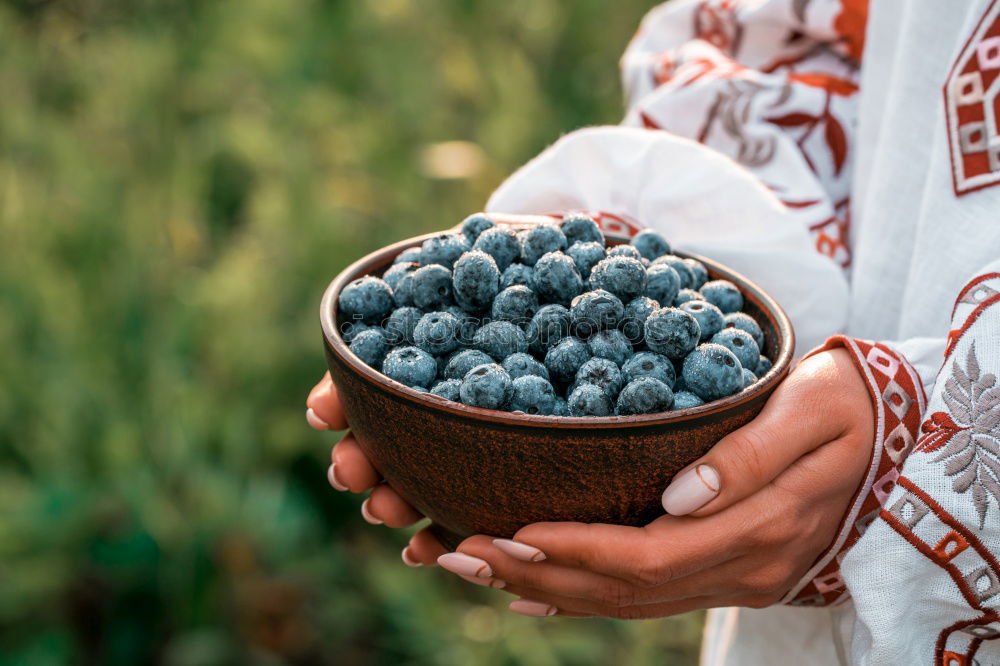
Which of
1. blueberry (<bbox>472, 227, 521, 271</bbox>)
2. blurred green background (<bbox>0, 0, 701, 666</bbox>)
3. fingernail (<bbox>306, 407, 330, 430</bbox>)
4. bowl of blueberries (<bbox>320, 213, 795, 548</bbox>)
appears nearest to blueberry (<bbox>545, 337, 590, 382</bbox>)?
bowl of blueberries (<bbox>320, 213, 795, 548</bbox>)

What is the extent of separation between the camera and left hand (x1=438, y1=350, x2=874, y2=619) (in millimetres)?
577

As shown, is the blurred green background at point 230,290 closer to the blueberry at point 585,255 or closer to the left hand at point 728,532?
the left hand at point 728,532

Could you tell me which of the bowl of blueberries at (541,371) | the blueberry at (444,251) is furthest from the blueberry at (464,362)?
the blueberry at (444,251)

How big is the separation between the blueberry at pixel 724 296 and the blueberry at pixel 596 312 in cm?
12

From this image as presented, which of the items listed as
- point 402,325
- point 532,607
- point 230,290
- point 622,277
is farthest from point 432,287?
point 230,290

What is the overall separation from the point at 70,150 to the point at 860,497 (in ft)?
5.85

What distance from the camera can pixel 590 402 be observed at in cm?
56

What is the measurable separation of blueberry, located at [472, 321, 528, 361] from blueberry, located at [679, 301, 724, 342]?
12 cm

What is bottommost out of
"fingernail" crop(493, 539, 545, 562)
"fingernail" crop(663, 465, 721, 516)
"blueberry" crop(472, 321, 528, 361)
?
"fingernail" crop(493, 539, 545, 562)

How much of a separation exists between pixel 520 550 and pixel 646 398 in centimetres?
13

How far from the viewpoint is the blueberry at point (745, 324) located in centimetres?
66

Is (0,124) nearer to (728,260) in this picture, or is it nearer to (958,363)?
(728,260)

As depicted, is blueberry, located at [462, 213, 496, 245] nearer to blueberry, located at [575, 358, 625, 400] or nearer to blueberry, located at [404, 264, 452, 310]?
blueberry, located at [404, 264, 452, 310]

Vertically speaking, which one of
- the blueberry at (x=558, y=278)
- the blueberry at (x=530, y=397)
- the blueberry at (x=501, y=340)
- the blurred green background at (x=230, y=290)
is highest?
the blueberry at (x=558, y=278)
